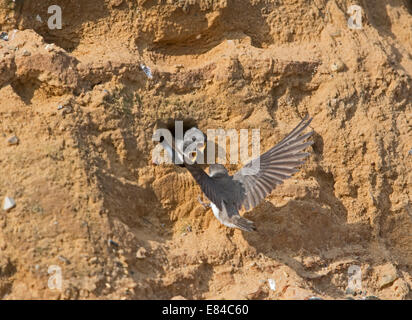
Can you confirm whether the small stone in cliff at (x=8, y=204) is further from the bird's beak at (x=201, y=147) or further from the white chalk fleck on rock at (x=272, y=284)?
the white chalk fleck on rock at (x=272, y=284)

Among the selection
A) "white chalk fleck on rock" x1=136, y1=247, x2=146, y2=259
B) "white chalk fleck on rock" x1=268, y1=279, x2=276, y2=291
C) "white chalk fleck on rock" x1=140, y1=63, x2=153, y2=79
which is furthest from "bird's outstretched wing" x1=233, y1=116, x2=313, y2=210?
"white chalk fleck on rock" x1=140, y1=63, x2=153, y2=79

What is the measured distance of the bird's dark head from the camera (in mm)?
4318

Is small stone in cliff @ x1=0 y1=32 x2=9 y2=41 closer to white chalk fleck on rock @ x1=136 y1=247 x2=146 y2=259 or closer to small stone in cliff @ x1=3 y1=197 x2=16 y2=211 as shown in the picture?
small stone in cliff @ x1=3 y1=197 x2=16 y2=211

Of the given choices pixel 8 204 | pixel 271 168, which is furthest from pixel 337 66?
pixel 8 204

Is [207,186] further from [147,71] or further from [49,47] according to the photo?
[49,47]

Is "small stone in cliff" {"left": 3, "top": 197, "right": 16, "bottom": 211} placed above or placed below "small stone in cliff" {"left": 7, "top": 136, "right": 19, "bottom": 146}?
below

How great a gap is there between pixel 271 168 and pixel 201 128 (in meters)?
0.51

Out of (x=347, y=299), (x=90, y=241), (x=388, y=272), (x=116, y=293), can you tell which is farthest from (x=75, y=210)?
(x=388, y=272)

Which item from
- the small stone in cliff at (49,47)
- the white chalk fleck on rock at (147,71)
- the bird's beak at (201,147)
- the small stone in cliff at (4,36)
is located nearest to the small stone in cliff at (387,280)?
the bird's beak at (201,147)

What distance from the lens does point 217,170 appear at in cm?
433

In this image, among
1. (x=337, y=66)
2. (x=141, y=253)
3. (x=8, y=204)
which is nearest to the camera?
(x=8, y=204)

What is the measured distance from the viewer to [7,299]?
11.6 ft

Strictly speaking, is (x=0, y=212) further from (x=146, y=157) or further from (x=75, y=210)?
(x=146, y=157)

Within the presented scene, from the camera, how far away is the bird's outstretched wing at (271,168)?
166 inches
